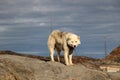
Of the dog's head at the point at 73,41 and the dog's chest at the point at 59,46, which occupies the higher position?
the dog's head at the point at 73,41

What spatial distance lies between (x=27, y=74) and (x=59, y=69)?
2386 millimetres

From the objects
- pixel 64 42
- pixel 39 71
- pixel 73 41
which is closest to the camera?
pixel 39 71

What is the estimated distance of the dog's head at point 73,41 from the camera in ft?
75.8

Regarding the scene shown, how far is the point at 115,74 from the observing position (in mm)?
25312

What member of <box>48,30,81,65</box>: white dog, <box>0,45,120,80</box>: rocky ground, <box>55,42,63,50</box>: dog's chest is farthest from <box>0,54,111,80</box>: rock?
<box>55,42,63,50</box>: dog's chest

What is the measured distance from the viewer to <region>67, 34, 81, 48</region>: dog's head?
75.8ft

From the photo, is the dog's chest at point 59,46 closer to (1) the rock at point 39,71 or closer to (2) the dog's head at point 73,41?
(2) the dog's head at point 73,41

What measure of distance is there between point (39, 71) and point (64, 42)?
3.33 metres

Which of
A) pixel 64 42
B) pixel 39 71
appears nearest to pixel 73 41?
pixel 64 42

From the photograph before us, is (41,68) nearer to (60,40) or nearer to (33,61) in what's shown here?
(33,61)

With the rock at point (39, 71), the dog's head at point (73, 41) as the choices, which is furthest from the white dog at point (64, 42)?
the rock at point (39, 71)

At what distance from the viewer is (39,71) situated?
70.5ft

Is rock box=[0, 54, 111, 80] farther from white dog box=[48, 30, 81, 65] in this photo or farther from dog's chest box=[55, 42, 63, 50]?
dog's chest box=[55, 42, 63, 50]

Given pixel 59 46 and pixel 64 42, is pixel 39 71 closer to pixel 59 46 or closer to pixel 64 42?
pixel 64 42
